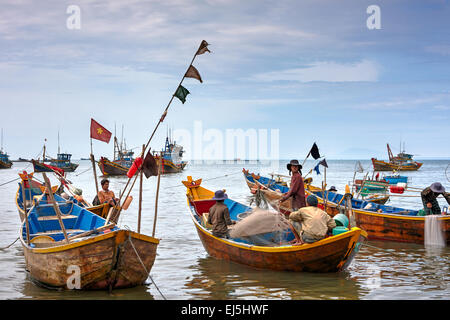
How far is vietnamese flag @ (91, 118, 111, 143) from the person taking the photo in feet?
43.6

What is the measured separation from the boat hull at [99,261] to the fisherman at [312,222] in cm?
282

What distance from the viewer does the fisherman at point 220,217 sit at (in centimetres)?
997

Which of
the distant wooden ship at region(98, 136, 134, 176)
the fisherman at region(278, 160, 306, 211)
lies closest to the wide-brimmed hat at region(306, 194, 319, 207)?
the fisherman at region(278, 160, 306, 211)

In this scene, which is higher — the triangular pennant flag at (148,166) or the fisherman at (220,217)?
the triangular pennant flag at (148,166)

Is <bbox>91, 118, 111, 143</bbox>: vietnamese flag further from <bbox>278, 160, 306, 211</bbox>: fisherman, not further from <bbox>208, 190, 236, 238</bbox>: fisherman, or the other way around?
<bbox>278, 160, 306, 211</bbox>: fisherman

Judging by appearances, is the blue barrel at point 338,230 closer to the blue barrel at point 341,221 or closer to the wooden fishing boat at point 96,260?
the blue barrel at point 341,221

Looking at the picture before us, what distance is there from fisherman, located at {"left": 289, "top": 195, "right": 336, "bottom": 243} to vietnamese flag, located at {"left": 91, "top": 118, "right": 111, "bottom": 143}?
724 cm

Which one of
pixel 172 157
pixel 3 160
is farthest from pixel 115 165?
pixel 3 160

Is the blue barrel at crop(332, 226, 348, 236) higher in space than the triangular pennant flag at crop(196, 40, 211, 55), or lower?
lower

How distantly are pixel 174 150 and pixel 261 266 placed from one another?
73223 mm

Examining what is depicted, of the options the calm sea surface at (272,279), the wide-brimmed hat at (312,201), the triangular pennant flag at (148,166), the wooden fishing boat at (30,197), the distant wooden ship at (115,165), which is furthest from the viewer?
the distant wooden ship at (115,165)

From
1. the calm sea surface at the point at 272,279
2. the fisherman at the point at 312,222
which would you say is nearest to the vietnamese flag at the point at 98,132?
the calm sea surface at the point at 272,279

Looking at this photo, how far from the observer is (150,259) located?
802 cm

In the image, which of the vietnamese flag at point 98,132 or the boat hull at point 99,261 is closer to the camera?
the boat hull at point 99,261
